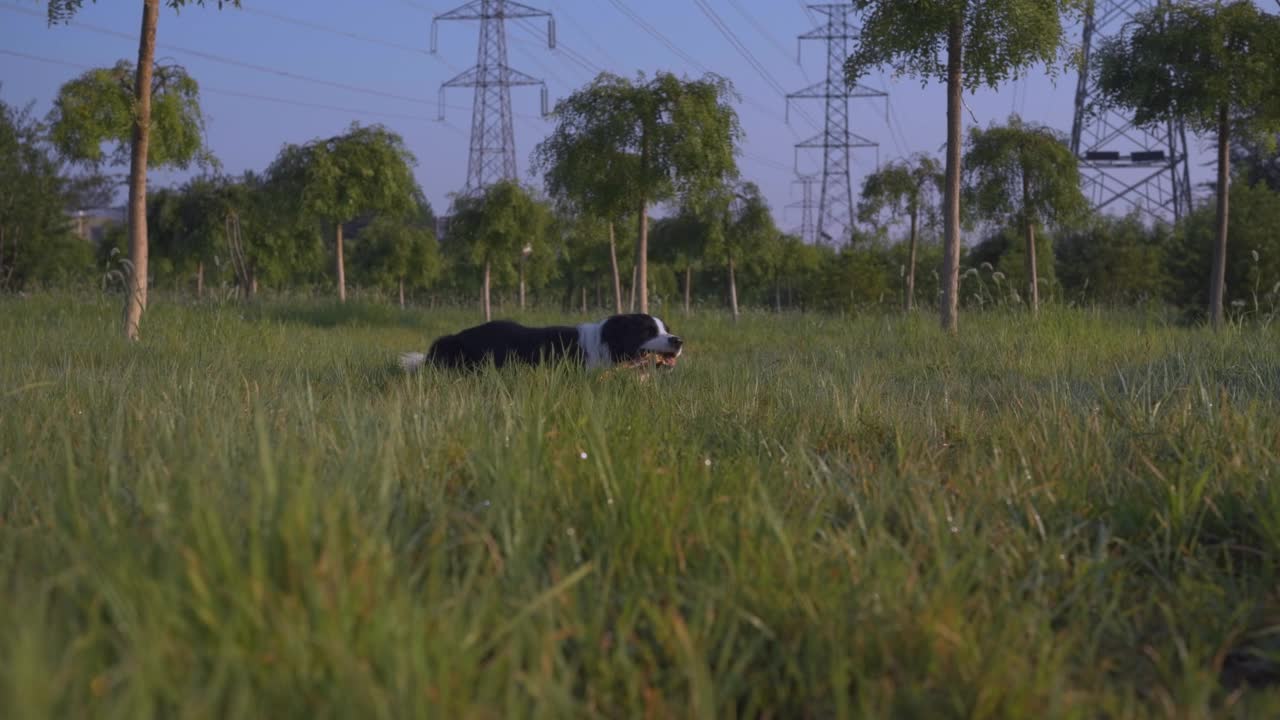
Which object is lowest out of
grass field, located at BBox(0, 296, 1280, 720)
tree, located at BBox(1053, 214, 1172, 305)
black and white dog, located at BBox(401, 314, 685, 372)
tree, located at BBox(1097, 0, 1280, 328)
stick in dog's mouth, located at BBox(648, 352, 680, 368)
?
grass field, located at BBox(0, 296, 1280, 720)

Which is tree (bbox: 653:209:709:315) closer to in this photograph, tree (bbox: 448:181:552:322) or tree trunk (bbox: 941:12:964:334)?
tree (bbox: 448:181:552:322)

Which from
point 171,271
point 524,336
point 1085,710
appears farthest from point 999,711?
point 171,271

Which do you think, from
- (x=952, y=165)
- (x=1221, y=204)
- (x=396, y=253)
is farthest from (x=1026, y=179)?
(x=396, y=253)

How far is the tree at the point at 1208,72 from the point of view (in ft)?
43.9

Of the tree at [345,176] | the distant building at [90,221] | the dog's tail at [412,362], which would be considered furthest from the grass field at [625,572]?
the distant building at [90,221]

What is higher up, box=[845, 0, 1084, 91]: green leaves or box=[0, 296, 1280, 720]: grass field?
box=[845, 0, 1084, 91]: green leaves

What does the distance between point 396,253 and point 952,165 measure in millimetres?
32052

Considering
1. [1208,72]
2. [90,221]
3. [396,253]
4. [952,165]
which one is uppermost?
[90,221]

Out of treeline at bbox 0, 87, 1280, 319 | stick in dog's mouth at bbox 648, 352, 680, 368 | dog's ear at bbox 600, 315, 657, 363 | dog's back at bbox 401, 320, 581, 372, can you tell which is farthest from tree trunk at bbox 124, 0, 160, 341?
stick in dog's mouth at bbox 648, 352, 680, 368

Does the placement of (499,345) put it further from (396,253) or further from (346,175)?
(396,253)

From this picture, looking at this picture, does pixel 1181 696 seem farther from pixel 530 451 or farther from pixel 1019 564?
pixel 530 451

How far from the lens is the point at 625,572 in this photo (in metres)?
2.25

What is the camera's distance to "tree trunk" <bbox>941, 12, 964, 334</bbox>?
11797 mm

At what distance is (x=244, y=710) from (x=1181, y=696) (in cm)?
159
